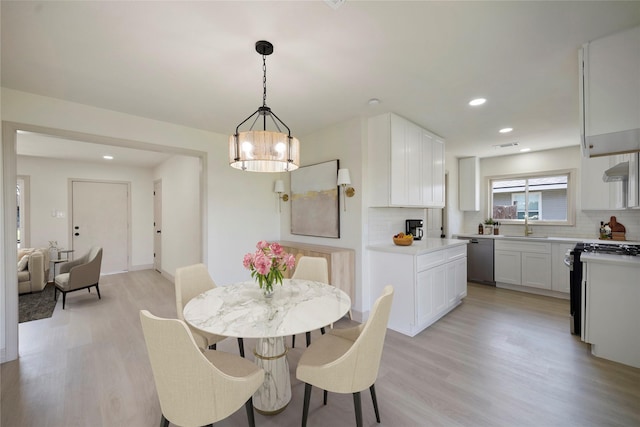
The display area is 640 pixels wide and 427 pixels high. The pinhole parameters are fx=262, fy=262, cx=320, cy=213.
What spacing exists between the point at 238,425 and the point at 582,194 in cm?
505

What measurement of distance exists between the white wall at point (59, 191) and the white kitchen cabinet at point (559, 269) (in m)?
8.05

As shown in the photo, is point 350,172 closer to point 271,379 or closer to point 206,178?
point 206,178

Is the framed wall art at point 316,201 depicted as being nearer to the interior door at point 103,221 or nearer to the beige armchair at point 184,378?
the beige armchair at point 184,378

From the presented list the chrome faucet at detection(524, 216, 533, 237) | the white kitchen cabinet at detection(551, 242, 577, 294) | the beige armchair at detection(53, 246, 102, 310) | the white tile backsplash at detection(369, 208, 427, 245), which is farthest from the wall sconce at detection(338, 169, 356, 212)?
the beige armchair at detection(53, 246, 102, 310)

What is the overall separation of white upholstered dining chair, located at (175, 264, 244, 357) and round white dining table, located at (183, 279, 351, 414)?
0.29 meters

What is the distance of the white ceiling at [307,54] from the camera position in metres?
1.50

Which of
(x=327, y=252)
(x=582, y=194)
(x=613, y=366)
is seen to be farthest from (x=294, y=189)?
(x=582, y=194)

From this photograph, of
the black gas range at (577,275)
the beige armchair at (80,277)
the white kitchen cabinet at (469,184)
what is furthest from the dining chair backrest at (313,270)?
the white kitchen cabinet at (469,184)

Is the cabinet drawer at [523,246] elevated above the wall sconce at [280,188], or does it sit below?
below

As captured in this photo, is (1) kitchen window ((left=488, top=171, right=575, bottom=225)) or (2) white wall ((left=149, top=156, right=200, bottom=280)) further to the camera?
(1) kitchen window ((left=488, top=171, right=575, bottom=225))

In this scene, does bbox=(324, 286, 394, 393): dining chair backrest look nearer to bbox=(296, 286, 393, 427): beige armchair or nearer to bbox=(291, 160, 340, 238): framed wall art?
bbox=(296, 286, 393, 427): beige armchair

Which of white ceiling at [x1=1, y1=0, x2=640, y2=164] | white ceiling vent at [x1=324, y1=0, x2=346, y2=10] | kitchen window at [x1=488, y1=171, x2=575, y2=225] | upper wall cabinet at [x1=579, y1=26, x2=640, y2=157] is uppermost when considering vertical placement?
white ceiling at [x1=1, y1=0, x2=640, y2=164]

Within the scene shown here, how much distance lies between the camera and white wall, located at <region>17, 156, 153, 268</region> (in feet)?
16.6

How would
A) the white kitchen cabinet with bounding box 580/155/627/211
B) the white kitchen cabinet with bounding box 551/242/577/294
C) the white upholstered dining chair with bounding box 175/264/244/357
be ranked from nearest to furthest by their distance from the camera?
the white upholstered dining chair with bounding box 175/264/244/357, the white kitchen cabinet with bounding box 580/155/627/211, the white kitchen cabinet with bounding box 551/242/577/294
